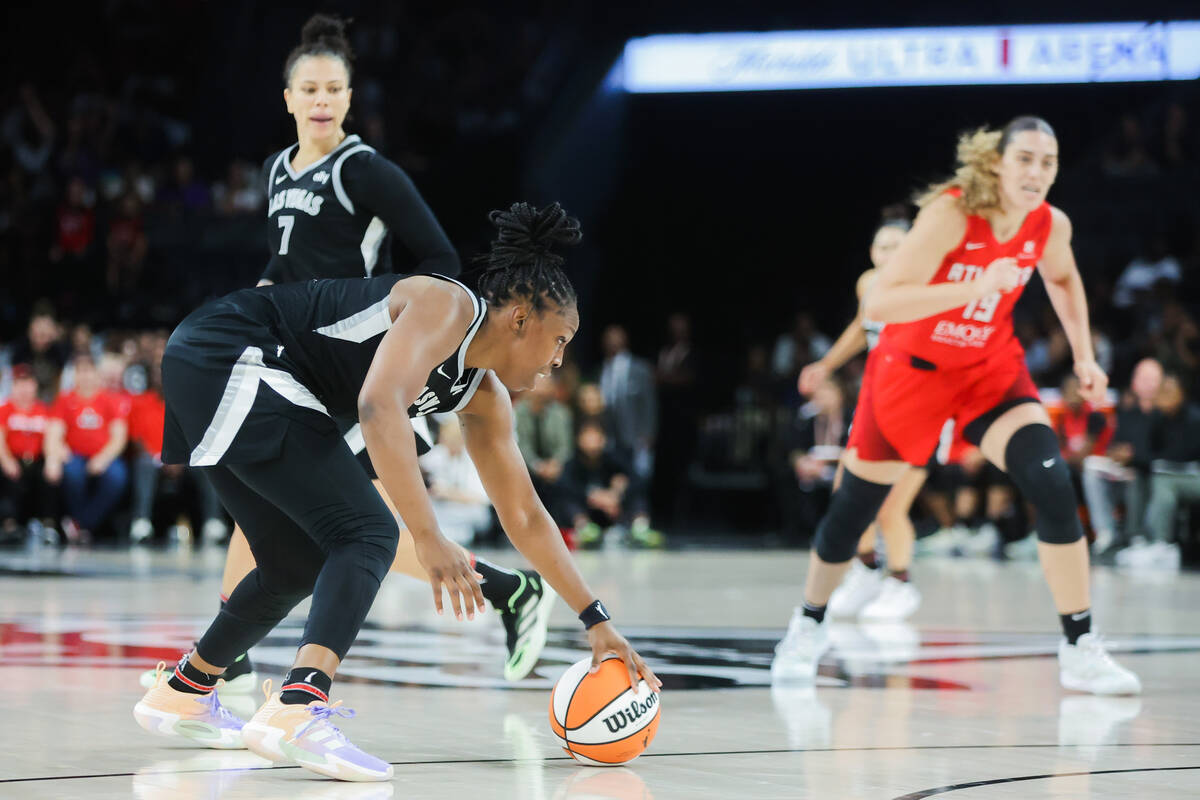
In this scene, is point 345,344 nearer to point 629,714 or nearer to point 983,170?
point 629,714

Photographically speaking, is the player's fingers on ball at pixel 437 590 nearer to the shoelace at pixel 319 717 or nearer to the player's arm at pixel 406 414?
the player's arm at pixel 406 414

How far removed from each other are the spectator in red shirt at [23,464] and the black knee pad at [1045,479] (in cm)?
936

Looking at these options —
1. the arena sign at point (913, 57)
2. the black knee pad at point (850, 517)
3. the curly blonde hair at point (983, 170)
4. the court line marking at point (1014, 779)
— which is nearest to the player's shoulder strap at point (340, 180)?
the curly blonde hair at point (983, 170)

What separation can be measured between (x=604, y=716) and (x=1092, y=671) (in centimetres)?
199

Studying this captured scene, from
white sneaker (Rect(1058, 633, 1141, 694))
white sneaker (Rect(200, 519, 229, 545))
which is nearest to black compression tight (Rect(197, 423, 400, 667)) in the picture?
white sneaker (Rect(1058, 633, 1141, 694))

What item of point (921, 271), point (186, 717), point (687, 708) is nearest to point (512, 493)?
point (186, 717)

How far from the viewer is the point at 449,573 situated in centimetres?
322

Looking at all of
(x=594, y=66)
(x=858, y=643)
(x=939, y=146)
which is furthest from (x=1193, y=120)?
(x=858, y=643)

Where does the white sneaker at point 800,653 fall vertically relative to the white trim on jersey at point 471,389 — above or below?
below

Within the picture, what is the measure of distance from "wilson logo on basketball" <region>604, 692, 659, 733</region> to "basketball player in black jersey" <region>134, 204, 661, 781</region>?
7cm

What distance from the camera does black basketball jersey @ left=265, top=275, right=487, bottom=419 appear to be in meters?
3.59

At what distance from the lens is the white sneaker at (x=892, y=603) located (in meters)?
7.32

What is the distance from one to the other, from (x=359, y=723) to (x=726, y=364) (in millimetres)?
12425

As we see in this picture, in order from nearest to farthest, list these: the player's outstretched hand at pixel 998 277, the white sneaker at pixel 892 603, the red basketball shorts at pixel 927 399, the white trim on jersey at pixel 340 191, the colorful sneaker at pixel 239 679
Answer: the colorful sneaker at pixel 239 679 → the white trim on jersey at pixel 340 191 → the player's outstretched hand at pixel 998 277 → the red basketball shorts at pixel 927 399 → the white sneaker at pixel 892 603
